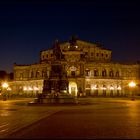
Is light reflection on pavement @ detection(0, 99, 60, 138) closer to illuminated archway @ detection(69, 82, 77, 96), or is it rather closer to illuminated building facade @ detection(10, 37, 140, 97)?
illuminated building facade @ detection(10, 37, 140, 97)

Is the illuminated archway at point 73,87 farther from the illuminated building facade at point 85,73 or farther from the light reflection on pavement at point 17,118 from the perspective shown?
the light reflection on pavement at point 17,118

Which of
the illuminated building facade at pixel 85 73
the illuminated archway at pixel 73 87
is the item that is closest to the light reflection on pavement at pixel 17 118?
the illuminated building facade at pixel 85 73

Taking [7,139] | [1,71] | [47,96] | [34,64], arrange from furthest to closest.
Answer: [1,71]
[34,64]
[47,96]
[7,139]

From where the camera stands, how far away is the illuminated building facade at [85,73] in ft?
330

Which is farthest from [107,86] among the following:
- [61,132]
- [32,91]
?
[61,132]

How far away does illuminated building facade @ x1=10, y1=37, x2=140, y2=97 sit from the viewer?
100669 mm

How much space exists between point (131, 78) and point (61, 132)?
320 ft

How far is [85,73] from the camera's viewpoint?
104 m

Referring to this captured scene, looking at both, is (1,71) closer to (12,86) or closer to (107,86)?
(12,86)

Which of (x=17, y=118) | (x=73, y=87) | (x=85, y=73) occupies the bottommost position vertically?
(x=17, y=118)

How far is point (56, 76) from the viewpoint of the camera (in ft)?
155

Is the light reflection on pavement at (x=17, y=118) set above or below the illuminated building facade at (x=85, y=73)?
below

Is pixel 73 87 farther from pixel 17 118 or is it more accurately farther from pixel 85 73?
pixel 17 118

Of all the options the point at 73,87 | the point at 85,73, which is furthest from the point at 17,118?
the point at 85,73
